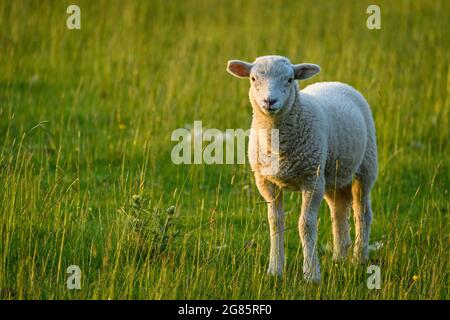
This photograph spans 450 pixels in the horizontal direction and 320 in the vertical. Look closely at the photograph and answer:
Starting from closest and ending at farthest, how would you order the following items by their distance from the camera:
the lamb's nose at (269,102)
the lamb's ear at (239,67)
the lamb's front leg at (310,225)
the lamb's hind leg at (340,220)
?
the lamb's nose at (269,102) < the lamb's front leg at (310,225) < the lamb's ear at (239,67) < the lamb's hind leg at (340,220)

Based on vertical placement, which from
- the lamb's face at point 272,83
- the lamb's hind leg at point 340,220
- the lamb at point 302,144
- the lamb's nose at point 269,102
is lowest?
the lamb's hind leg at point 340,220

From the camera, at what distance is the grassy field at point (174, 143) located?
5.64 meters

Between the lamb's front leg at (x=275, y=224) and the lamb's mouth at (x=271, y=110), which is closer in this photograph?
the lamb's mouth at (x=271, y=110)

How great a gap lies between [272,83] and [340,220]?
1461 millimetres

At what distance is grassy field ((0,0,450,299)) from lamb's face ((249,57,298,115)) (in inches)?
36.9

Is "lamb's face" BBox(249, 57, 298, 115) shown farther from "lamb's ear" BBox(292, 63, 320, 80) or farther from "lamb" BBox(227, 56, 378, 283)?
"lamb's ear" BBox(292, 63, 320, 80)

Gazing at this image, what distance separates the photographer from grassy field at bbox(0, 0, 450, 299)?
564 cm

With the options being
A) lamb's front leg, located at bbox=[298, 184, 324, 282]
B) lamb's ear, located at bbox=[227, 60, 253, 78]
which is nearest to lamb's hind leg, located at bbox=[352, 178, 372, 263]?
lamb's front leg, located at bbox=[298, 184, 324, 282]

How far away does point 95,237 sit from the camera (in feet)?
20.7

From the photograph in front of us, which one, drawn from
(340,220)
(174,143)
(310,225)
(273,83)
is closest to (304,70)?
(273,83)

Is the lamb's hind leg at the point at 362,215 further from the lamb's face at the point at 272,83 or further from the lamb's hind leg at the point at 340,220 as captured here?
the lamb's face at the point at 272,83

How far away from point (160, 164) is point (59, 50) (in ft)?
12.8

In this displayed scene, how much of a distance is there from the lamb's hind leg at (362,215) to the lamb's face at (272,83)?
1183 mm

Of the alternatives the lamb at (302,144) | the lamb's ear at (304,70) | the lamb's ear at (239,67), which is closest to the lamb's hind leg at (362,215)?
the lamb at (302,144)
